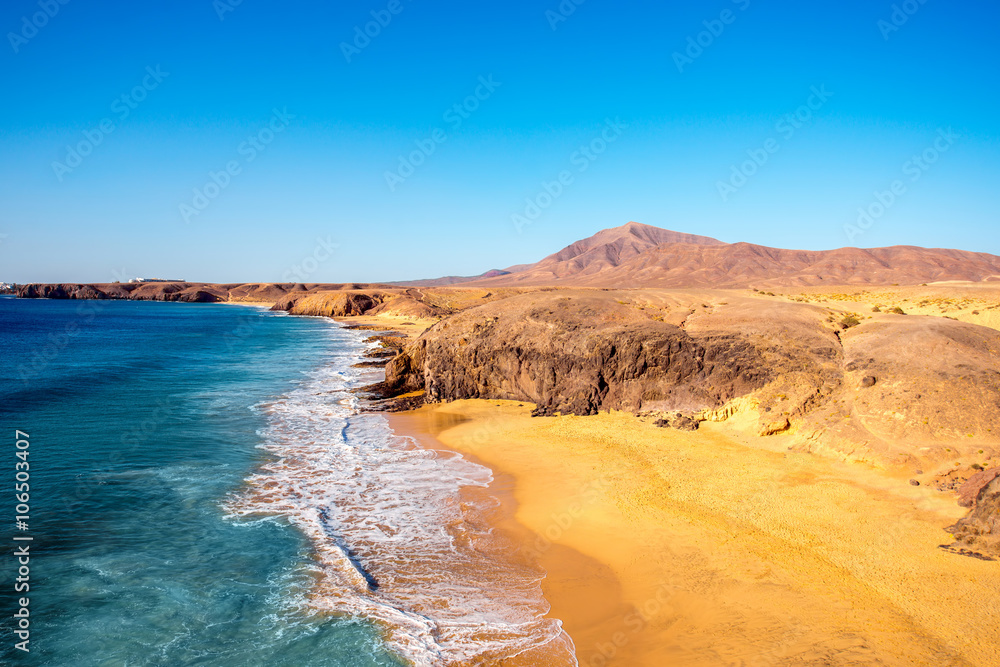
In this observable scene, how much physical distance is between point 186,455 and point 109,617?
9374mm

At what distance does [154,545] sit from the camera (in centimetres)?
1136

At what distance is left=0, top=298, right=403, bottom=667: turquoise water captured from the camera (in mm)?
8219

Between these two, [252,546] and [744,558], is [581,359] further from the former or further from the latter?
[252,546]

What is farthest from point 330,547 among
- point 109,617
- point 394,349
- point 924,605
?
point 394,349

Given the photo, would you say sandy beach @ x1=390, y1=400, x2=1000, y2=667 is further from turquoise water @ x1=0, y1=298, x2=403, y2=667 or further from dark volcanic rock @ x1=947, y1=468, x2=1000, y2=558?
turquoise water @ x1=0, y1=298, x2=403, y2=667

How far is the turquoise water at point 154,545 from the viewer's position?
324 inches

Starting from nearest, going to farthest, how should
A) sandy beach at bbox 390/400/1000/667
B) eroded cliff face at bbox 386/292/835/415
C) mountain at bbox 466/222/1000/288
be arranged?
sandy beach at bbox 390/400/1000/667 → eroded cliff face at bbox 386/292/835/415 → mountain at bbox 466/222/1000/288

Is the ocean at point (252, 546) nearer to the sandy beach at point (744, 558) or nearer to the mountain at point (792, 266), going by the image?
the sandy beach at point (744, 558)

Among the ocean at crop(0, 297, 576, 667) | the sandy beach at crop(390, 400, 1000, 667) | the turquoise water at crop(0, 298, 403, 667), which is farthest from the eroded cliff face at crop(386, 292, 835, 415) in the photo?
the turquoise water at crop(0, 298, 403, 667)

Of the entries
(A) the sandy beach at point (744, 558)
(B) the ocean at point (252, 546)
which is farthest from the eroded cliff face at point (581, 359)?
(B) the ocean at point (252, 546)

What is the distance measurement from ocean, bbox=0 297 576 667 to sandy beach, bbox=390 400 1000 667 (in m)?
1.13

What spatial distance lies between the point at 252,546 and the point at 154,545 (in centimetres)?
223

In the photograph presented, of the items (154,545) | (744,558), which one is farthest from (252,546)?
(744,558)

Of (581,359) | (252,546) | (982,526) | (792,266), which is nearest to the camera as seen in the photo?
(982,526)
